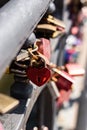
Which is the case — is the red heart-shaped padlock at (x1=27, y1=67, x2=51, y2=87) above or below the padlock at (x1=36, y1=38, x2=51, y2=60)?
below

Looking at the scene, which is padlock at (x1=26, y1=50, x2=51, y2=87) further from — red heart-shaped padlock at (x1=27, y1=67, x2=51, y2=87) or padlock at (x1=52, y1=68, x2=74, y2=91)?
padlock at (x1=52, y1=68, x2=74, y2=91)

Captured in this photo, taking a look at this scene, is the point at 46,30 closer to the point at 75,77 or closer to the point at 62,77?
the point at 62,77

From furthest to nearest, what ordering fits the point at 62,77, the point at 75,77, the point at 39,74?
the point at 75,77 → the point at 62,77 → the point at 39,74

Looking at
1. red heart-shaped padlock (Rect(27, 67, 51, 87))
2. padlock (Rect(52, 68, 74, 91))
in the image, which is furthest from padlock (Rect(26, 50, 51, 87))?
padlock (Rect(52, 68, 74, 91))

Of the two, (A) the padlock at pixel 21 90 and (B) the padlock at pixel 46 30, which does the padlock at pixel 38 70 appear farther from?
(B) the padlock at pixel 46 30

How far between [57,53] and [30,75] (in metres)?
0.61

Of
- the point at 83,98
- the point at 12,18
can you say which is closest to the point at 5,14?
the point at 12,18

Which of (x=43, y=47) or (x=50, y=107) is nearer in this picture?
(x=43, y=47)

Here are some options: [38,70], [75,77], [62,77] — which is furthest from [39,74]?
[75,77]

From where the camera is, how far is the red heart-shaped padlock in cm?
46

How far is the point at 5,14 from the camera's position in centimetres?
28

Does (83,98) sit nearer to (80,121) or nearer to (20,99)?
(80,121)

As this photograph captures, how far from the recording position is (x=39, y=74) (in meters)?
0.46

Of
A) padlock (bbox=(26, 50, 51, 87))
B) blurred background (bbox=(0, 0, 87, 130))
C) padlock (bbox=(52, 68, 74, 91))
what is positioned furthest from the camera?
blurred background (bbox=(0, 0, 87, 130))
